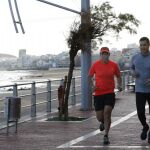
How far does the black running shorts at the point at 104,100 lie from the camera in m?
11.1

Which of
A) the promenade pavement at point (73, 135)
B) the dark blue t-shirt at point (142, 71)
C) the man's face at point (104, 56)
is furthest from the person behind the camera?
the man's face at point (104, 56)

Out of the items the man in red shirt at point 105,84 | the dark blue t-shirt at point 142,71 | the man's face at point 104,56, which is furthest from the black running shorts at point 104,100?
the man's face at point 104,56

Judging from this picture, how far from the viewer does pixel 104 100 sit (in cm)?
1114

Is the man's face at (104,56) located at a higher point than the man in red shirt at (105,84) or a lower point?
higher

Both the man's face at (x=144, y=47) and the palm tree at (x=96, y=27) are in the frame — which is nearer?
the man's face at (x=144, y=47)

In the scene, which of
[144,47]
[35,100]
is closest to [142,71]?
[144,47]

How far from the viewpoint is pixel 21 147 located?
10.8m

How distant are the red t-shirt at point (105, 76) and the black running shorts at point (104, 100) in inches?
3.0

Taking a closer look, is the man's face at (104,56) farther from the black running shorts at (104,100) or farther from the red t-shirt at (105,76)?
the black running shorts at (104,100)

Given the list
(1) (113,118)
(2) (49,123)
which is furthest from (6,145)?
(1) (113,118)

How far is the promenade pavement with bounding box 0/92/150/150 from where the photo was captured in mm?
10816

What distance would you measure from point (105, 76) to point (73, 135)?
78.8 inches

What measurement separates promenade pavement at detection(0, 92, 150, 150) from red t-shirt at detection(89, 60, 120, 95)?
1010mm

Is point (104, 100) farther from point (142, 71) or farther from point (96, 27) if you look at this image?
point (96, 27)
